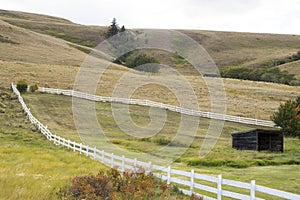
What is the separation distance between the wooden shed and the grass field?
0.94 m

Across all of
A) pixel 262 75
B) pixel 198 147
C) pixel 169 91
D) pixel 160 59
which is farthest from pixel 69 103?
pixel 160 59

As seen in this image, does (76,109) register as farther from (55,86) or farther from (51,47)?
(51,47)

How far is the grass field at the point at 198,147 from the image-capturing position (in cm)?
1966

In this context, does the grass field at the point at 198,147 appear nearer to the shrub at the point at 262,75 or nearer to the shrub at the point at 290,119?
the shrub at the point at 290,119

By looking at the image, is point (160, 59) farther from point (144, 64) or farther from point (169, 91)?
point (169, 91)

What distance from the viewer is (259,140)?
32500 mm

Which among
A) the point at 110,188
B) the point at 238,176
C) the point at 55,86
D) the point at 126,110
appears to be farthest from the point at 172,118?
the point at 110,188

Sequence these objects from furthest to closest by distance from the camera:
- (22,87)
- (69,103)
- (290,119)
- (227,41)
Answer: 1. (227,41)
2. (22,87)
3. (69,103)
4. (290,119)

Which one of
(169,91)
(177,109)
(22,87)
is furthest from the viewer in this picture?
(169,91)

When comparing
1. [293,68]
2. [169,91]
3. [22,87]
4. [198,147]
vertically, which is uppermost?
[293,68]

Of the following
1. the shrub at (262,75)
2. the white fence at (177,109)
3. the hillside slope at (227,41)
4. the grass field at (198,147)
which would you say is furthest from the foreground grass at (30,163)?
the hillside slope at (227,41)

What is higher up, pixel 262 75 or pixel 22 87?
pixel 262 75

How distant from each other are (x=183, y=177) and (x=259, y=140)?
53.4 feet

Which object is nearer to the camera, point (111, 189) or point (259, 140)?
point (111, 189)
